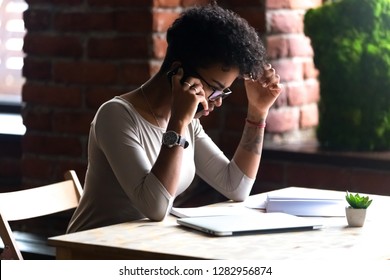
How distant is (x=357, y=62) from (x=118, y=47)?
2.84ft

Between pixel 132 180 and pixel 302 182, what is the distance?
1182mm

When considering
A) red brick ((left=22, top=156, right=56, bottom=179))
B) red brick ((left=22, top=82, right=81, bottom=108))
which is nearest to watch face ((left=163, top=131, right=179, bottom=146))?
red brick ((left=22, top=82, right=81, bottom=108))

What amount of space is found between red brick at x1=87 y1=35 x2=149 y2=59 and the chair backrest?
0.63 meters

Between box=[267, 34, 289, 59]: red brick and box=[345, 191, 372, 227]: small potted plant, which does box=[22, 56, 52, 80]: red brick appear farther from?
box=[345, 191, 372, 227]: small potted plant

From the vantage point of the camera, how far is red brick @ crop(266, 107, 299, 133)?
11.8 ft

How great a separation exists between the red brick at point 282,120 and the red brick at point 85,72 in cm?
62

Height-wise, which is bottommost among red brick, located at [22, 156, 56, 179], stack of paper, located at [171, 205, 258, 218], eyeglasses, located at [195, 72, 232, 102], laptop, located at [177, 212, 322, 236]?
red brick, located at [22, 156, 56, 179]

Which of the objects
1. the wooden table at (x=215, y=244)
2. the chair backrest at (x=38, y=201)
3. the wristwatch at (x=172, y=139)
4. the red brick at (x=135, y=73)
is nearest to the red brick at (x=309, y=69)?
the red brick at (x=135, y=73)

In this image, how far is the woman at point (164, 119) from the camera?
2.51m

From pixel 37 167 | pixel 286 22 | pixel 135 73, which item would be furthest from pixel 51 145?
pixel 286 22

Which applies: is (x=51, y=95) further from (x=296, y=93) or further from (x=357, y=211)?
(x=357, y=211)

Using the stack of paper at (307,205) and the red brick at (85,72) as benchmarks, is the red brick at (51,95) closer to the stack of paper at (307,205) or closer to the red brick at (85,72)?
the red brick at (85,72)

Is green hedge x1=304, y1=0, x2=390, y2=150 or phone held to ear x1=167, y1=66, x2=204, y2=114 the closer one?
phone held to ear x1=167, y1=66, x2=204, y2=114

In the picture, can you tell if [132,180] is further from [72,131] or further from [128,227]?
[72,131]
